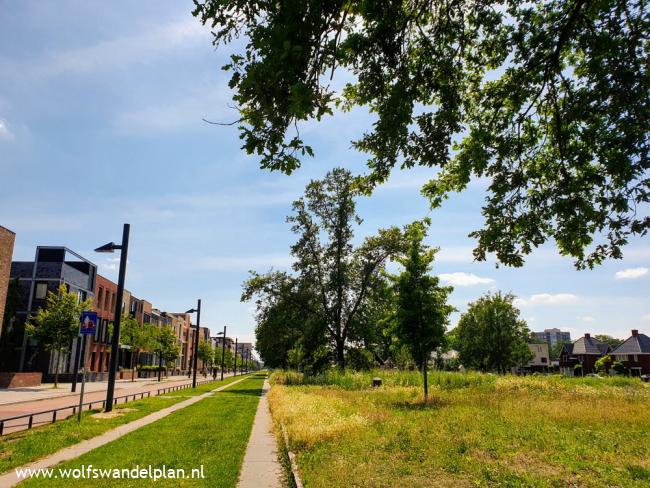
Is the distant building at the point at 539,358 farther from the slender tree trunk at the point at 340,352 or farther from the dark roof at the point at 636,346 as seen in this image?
the slender tree trunk at the point at 340,352

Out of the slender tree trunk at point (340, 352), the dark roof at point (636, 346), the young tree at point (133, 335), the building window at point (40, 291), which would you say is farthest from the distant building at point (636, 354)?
the building window at point (40, 291)

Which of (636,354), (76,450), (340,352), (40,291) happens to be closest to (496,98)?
(76,450)

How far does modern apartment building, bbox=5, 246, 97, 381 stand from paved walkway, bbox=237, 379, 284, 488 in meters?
38.3

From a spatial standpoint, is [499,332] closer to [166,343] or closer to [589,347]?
[589,347]

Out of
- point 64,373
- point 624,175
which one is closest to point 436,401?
point 624,175

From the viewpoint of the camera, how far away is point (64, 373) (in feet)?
141

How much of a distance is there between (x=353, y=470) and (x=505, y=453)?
3230mm

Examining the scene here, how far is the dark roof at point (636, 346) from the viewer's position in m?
64.8

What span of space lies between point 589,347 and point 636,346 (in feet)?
41.8

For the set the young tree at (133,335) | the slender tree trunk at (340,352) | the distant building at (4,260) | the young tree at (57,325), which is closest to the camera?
the distant building at (4,260)

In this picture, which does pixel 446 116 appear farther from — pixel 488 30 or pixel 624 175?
pixel 624 175

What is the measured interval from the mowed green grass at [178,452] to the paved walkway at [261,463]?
0.17 m

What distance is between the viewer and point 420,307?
829 inches

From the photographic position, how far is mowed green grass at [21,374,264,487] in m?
7.15
